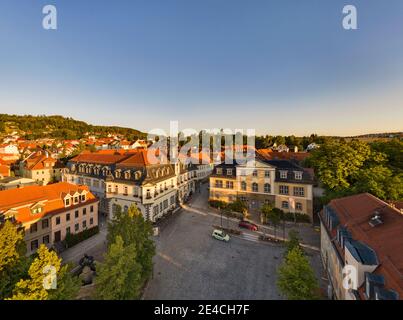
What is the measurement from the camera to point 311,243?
26531 millimetres

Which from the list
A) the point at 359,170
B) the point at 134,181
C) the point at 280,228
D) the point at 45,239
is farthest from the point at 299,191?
the point at 45,239

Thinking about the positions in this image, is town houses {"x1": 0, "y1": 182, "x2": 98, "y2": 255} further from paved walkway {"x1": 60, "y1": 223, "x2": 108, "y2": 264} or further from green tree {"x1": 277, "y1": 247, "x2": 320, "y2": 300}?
green tree {"x1": 277, "y1": 247, "x2": 320, "y2": 300}

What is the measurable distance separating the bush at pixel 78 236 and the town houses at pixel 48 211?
71cm

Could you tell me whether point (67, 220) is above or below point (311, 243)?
above

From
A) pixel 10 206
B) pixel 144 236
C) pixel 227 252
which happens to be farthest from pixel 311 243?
pixel 10 206

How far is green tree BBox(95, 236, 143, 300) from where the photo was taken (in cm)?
1351

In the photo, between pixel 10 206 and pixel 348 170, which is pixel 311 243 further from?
pixel 10 206

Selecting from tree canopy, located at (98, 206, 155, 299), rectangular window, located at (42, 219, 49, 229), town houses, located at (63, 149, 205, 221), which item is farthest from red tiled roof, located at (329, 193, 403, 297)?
rectangular window, located at (42, 219, 49, 229)

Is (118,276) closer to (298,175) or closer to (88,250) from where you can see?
(88,250)

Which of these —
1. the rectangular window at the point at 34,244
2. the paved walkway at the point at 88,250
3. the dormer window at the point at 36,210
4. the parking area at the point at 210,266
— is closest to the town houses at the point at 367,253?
the parking area at the point at 210,266

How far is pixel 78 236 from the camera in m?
27.2

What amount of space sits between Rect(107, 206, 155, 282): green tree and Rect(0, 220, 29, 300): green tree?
246 inches

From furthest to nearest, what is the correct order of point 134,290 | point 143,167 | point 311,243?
point 143,167
point 311,243
point 134,290
